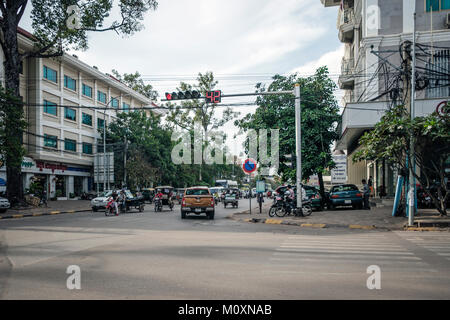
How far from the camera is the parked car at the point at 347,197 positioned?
2388cm

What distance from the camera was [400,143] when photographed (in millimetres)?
15883

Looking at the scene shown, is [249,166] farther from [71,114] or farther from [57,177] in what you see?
[71,114]

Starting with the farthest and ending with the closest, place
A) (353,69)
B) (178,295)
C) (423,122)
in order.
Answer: (353,69) → (423,122) → (178,295)

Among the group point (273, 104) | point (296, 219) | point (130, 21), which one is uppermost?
point (130, 21)

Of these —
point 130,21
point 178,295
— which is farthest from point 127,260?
point 130,21

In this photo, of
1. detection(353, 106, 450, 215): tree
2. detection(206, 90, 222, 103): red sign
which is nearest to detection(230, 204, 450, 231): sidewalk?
detection(353, 106, 450, 215): tree

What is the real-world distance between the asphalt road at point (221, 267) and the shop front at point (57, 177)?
2774cm

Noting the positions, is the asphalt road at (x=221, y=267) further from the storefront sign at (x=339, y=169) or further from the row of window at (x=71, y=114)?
the row of window at (x=71, y=114)

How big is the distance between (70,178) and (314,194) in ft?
99.1

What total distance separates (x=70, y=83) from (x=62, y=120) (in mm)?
4518

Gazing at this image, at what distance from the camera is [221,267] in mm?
7184

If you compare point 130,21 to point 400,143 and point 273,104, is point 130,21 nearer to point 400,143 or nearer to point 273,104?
point 273,104
